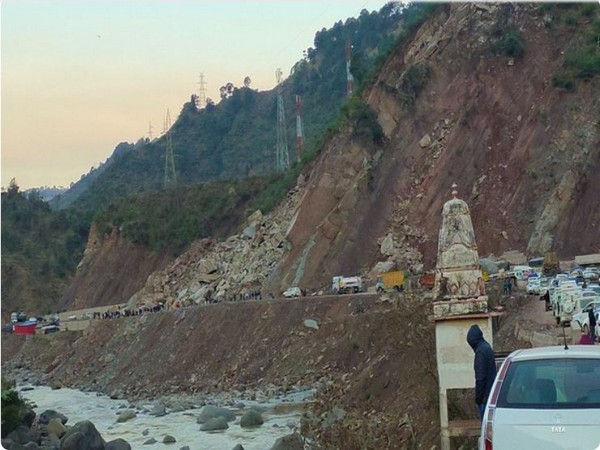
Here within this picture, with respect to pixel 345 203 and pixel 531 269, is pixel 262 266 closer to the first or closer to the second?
pixel 345 203

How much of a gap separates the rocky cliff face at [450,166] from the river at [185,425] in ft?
50.3

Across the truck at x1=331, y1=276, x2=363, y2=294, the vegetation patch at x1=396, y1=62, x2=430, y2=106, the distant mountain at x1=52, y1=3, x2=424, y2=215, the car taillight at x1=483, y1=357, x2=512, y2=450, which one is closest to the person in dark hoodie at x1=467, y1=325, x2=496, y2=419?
the car taillight at x1=483, y1=357, x2=512, y2=450

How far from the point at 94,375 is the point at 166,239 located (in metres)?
24.3

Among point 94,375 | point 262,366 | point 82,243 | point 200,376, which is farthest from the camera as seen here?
point 82,243

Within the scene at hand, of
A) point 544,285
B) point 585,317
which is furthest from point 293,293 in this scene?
point 585,317

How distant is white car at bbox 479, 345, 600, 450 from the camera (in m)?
7.35

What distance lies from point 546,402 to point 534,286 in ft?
95.1

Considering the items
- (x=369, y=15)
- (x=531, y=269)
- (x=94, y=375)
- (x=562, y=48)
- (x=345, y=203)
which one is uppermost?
(x=369, y=15)

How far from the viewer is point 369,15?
14938 centimetres

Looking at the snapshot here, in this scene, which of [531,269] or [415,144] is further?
[415,144]

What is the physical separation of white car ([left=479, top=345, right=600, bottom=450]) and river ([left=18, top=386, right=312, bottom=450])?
2093 cm

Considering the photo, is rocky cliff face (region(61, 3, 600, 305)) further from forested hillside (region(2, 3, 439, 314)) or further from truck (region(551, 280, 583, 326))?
truck (region(551, 280, 583, 326))

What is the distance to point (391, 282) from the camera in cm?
4903

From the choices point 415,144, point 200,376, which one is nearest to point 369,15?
point 415,144
